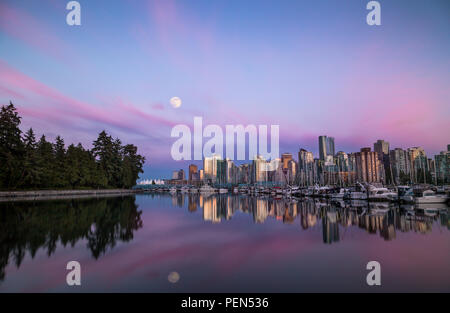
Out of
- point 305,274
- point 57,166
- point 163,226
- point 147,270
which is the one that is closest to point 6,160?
point 57,166

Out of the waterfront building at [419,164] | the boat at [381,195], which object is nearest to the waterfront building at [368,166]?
the waterfront building at [419,164]

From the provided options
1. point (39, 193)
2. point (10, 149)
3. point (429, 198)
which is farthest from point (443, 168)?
point (10, 149)

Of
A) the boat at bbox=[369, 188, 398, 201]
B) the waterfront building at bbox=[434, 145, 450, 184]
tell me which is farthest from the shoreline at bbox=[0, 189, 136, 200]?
the waterfront building at bbox=[434, 145, 450, 184]

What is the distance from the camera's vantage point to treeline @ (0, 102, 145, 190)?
6456 centimetres

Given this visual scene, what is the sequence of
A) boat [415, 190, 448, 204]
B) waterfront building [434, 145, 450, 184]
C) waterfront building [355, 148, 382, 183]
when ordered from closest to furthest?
boat [415, 190, 448, 204]
waterfront building [434, 145, 450, 184]
waterfront building [355, 148, 382, 183]

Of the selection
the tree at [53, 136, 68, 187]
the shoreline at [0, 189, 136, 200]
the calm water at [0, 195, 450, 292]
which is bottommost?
the calm water at [0, 195, 450, 292]

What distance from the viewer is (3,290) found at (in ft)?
34.4

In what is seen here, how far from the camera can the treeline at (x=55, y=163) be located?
64562 millimetres

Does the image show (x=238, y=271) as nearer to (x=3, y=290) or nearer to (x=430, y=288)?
(x=430, y=288)

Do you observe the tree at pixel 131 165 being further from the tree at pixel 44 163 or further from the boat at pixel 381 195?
the boat at pixel 381 195

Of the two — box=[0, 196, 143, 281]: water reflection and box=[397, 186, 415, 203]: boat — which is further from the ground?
box=[397, 186, 415, 203]: boat

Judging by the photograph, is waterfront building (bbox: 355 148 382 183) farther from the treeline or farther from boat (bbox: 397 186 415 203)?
the treeline

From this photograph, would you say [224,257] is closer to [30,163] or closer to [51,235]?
[51,235]

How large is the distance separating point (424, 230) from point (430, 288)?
15490mm
